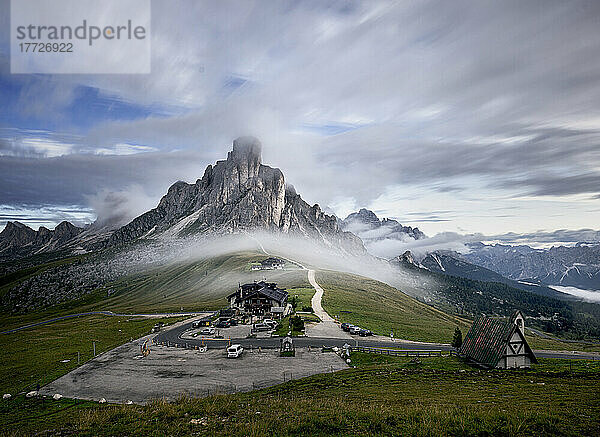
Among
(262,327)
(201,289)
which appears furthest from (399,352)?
(201,289)

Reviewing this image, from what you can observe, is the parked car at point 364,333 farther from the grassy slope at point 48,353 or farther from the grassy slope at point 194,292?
the grassy slope at point 194,292

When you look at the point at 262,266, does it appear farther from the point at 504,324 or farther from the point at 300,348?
the point at 504,324

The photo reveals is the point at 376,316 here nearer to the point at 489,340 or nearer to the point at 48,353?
the point at 489,340

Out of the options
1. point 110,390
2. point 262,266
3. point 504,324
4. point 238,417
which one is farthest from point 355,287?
point 238,417

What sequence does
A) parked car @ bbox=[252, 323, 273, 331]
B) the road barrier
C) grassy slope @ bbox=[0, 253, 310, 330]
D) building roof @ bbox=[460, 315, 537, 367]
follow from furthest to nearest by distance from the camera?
grassy slope @ bbox=[0, 253, 310, 330] → parked car @ bbox=[252, 323, 273, 331] → the road barrier → building roof @ bbox=[460, 315, 537, 367]

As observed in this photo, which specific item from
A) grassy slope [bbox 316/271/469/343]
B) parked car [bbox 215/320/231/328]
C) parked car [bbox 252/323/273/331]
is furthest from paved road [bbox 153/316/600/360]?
parked car [bbox 215/320/231/328]

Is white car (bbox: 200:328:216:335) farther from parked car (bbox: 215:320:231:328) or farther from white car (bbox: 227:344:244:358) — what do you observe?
white car (bbox: 227:344:244:358)
